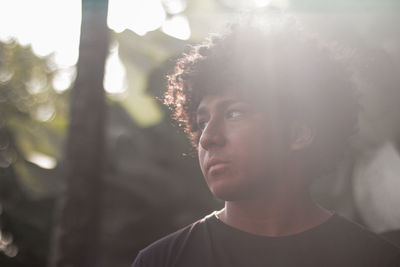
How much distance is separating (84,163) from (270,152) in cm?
222

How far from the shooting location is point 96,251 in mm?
3723

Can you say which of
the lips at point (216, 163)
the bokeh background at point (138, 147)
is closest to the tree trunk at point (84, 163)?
the bokeh background at point (138, 147)

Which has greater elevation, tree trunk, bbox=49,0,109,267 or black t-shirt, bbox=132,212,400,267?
tree trunk, bbox=49,0,109,267

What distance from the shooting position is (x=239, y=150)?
6.16 feet

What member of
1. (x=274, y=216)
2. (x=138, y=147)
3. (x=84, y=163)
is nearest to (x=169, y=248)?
(x=274, y=216)

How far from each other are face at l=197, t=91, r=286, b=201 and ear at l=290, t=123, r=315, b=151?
0.10 m

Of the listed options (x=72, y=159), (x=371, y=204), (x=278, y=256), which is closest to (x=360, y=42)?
(x=371, y=204)

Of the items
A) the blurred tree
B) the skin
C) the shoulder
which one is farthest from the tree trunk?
the blurred tree

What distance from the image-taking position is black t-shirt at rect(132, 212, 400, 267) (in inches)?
71.1

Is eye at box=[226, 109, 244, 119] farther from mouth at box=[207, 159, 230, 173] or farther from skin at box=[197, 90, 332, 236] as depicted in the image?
mouth at box=[207, 159, 230, 173]

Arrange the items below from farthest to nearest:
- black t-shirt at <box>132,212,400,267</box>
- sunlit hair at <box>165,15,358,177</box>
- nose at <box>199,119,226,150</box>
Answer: sunlit hair at <box>165,15,358,177</box> < nose at <box>199,119,226,150</box> < black t-shirt at <box>132,212,400,267</box>

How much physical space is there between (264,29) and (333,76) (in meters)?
0.43

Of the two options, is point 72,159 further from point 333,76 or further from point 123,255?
point 123,255

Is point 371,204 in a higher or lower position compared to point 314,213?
higher
